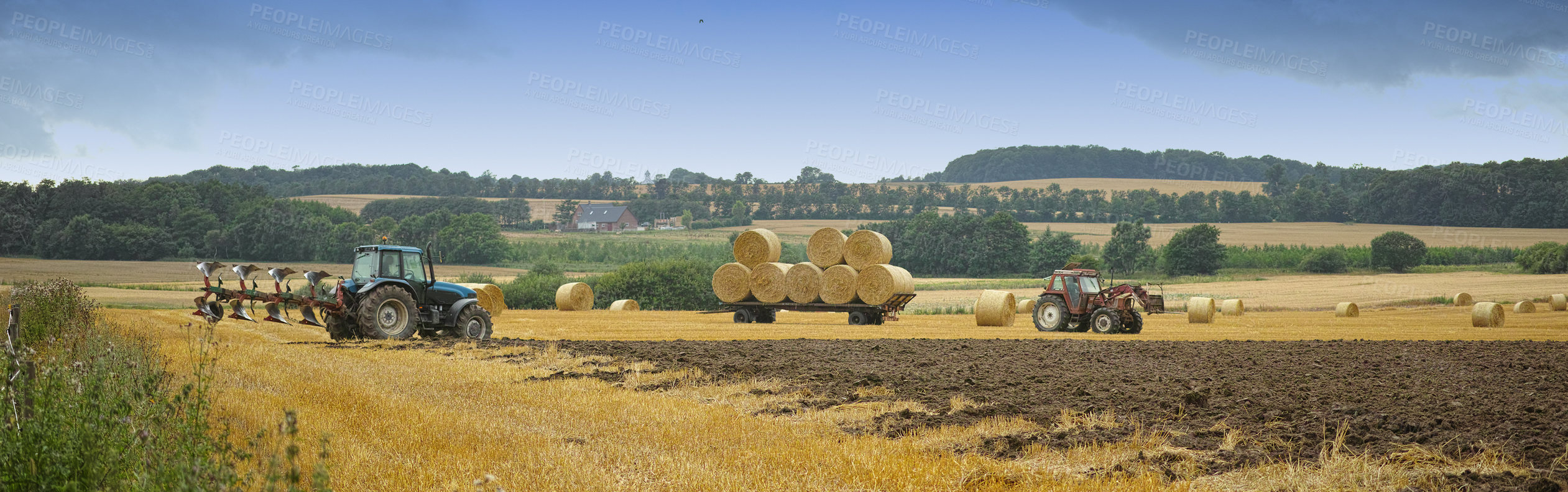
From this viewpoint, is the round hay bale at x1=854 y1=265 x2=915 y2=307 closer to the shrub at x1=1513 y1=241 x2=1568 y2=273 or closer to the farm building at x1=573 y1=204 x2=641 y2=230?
the shrub at x1=1513 y1=241 x2=1568 y2=273

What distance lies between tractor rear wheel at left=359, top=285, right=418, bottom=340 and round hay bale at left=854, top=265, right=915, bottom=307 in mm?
11633

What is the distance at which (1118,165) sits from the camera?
111m

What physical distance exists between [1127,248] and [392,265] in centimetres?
4821

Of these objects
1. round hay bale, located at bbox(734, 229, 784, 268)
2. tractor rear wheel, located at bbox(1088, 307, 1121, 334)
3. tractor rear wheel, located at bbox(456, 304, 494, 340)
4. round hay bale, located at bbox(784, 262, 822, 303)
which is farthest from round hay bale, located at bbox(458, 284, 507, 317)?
tractor rear wheel, located at bbox(1088, 307, 1121, 334)

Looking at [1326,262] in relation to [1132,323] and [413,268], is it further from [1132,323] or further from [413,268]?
[413,268]

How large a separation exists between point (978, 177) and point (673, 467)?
114944mm

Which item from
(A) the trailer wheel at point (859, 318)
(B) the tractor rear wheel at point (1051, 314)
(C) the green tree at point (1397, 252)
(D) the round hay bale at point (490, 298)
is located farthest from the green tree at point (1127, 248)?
(D) the round hay bale at point (490, 298)

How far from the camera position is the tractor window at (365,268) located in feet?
53.7

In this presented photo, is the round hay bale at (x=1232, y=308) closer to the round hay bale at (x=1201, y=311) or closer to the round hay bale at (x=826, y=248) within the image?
the round hay bale at (x=1201, y=311)

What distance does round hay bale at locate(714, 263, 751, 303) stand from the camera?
2633 cm

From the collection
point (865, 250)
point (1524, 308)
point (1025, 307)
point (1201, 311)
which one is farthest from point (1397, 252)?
point (865, 250)

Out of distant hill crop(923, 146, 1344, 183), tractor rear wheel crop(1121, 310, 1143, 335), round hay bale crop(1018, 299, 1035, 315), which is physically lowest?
round hay bale crop(1018, 299, 1035, 315)

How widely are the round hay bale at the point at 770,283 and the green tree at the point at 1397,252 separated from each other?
41.5m

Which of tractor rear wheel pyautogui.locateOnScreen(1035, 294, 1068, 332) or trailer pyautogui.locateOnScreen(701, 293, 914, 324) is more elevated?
tractor rear wheel pyautogui.locateOnScreen(1035, 294, 1068, 332)
